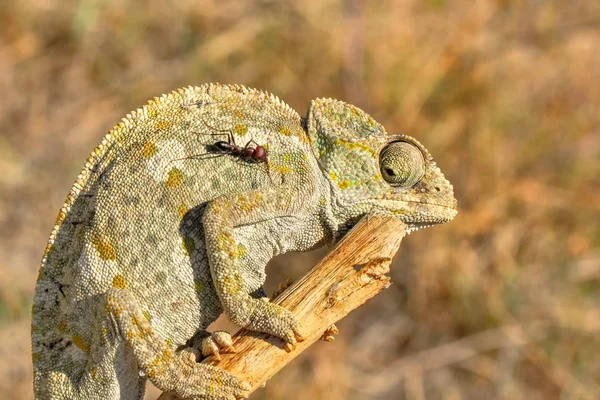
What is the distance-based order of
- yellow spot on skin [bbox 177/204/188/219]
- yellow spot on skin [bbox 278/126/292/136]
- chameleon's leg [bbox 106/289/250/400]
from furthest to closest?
yellow spot on skin [bbox 278/126/292/136] < yellow spot on skin [bbox 177/204/188/219] < chameleon's leg [bbox 106/289/250/400]

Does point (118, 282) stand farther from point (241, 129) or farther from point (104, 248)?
point (241, 129)

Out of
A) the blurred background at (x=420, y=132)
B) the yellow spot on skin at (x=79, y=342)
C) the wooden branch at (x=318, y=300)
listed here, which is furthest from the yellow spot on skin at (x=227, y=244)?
the blurred background at (x=420, y=132)

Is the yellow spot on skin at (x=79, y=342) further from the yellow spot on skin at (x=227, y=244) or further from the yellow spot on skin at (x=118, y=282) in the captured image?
the yellow spot on skin at (x=227, y=244)

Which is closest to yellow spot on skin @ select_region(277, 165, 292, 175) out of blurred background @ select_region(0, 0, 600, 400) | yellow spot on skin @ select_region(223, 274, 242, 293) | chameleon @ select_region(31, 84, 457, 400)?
chameleon @ select_region(31, 84, 457, 400)

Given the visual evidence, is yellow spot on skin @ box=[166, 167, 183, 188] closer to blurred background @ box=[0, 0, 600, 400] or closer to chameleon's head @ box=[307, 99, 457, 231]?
chameleon's head @ box=[307, 99, 457, 231]

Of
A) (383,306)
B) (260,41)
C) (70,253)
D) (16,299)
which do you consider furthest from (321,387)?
(70,253)

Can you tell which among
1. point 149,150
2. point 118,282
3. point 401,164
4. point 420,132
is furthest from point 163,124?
point 420,132
